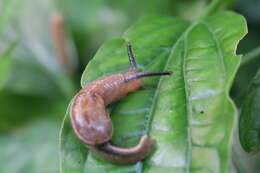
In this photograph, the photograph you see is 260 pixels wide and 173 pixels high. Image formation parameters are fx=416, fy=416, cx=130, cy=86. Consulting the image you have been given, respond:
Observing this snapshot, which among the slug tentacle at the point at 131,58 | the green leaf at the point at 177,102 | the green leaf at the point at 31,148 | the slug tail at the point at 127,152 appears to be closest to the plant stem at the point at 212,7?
the green leaf at the point at 177,102

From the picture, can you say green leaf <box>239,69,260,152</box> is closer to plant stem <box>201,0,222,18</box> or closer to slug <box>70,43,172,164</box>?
slug <box>70,43,172,164</box>

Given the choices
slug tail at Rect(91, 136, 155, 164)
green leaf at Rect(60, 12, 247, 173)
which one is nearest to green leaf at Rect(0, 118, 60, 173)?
green leaf at Rect(60, 12, 247, 173)

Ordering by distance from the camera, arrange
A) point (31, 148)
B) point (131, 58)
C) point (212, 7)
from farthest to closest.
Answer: point (31, 148)
point (212, 7)
point (131, 58)

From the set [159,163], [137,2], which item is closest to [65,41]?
[137,2]

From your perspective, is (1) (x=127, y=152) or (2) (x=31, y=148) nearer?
(1) (x=127, y=152)

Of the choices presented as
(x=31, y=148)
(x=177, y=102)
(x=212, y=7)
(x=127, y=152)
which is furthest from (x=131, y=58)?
(x=31, y=148)

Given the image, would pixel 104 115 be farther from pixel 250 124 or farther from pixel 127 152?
pixel 250 124

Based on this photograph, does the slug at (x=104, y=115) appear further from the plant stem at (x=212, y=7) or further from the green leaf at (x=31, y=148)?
the green leaf at (x=31, y=148)
